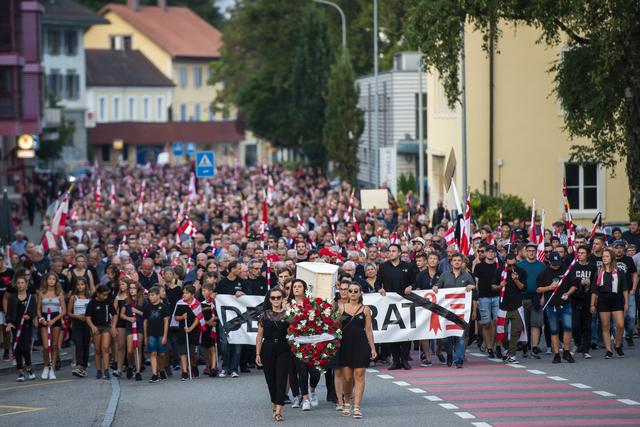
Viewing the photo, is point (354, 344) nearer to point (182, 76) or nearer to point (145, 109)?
point (145, 109)

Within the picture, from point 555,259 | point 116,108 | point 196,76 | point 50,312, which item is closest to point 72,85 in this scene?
point 116,108

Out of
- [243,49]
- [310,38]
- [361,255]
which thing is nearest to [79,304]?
[361,255]

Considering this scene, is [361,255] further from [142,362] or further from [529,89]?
[529,89]

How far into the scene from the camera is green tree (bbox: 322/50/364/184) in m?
65.7

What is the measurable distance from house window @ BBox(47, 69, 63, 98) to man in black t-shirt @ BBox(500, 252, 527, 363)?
81.5 m

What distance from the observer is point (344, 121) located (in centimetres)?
6581

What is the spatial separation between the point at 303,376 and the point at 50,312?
6.42 meters

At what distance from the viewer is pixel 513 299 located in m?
23.1

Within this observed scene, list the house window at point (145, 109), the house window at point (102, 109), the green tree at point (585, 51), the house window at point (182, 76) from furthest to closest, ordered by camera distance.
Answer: the house window at point (182, 76) < the house window at point (145, 109) < the house window at point (102, 109) < the green tree at point (585, 51)

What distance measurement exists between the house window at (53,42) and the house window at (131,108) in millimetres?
19721

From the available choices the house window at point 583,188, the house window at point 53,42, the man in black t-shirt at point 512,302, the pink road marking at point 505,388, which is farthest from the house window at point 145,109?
the pink road marking at point 505,388

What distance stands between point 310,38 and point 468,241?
5314 centimetres

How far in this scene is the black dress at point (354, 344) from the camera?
1831 cm

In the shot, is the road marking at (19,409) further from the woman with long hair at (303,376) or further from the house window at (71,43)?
the house window at (71,43)
